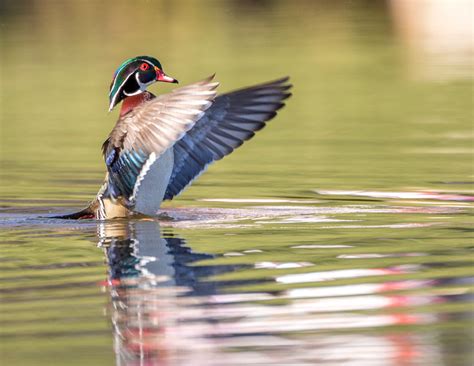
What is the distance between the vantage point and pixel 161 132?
33.9ft

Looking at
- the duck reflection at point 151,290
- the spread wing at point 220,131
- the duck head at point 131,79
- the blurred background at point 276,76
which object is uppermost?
the duck head at point 131,79

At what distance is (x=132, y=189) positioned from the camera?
10930 millimetres

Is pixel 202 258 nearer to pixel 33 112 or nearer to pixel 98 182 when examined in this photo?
pixel 98 182

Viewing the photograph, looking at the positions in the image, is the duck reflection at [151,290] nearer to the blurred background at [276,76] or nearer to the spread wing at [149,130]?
the spread wing at [149,130]

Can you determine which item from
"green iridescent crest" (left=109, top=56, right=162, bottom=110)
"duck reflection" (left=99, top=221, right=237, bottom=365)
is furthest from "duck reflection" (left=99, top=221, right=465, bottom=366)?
"green iridescent crest" (left=109, top=56, right=162, bottom=110)

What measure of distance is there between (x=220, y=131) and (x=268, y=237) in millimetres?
1637

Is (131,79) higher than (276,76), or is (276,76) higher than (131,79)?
(131,79)

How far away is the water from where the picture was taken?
7.04 metres

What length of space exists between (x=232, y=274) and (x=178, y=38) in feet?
76.5

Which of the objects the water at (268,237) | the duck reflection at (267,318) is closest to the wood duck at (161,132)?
the water at (268,237)

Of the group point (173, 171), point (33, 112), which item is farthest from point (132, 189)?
point (33, 112)

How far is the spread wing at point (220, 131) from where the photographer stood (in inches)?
449

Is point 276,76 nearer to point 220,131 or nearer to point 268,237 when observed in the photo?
point 220,131

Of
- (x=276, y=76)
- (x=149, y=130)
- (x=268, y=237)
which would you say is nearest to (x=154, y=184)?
(x=149, y=130)
